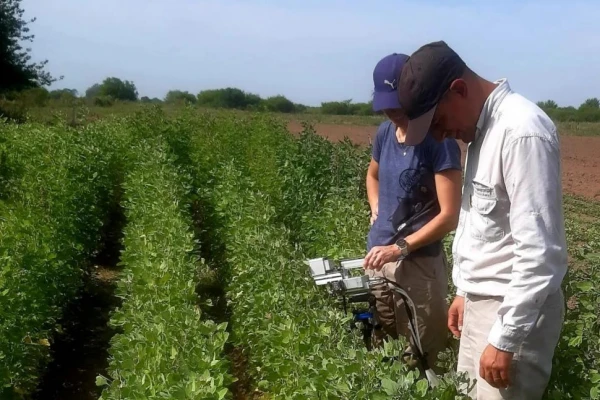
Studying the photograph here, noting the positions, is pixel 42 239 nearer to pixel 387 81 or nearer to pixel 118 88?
pixel 387 81

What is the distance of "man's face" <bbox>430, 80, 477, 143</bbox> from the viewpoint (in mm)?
2234

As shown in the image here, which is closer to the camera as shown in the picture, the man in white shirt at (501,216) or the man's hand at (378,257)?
the man in white shirt at (501,216)

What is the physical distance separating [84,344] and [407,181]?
440 centimetres

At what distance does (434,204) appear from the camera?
348cm

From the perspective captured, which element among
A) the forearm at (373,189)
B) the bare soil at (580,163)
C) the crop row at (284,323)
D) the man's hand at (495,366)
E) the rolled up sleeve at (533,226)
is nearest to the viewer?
the rolled up sleeve at (533,226)

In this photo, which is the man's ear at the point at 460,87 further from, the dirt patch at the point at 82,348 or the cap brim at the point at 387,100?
the dirt patch at the point at 82,348

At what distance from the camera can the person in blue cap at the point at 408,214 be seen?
3244 millimetres

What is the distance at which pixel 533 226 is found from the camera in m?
2.05

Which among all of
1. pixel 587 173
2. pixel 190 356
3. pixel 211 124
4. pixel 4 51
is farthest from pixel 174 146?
pixel 4 51

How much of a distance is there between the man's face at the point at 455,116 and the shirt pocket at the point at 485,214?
7.0 inches

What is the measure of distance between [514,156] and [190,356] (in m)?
1.87

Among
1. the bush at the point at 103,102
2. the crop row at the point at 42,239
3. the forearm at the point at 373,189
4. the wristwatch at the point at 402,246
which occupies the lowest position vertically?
the crop row at the point at 42,239

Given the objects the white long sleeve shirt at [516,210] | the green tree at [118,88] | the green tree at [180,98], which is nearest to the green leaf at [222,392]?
the white long sleeve shirt at [516,210]

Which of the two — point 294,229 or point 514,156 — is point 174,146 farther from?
A: point 514,156
